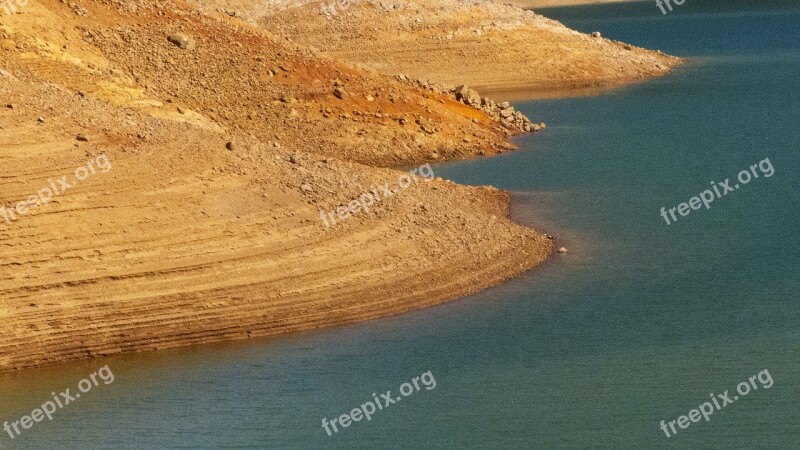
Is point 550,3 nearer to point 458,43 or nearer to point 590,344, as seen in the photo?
point 458,43

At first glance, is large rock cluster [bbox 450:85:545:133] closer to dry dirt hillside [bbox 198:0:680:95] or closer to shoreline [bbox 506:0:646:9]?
dry dirt hillside [bbox 198:0:680:95]

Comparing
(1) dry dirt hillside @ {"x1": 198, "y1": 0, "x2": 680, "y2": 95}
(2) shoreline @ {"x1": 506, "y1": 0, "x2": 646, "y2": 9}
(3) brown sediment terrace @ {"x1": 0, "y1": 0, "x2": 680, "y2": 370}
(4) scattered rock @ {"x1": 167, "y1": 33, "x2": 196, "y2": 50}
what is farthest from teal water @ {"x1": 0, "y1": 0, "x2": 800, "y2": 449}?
(2) shoreline @ {"x1": 506, "y1": 0, "x2": 646, "y2": 9}

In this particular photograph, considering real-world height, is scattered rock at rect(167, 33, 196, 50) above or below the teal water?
above

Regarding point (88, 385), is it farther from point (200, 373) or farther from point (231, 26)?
point (231, 26)

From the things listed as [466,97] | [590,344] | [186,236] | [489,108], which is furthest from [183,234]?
[489,108]

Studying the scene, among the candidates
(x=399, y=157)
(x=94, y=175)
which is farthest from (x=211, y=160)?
(x=399, y=157)

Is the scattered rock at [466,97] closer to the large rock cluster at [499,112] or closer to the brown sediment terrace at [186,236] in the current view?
the large rock cluster at [499,112]

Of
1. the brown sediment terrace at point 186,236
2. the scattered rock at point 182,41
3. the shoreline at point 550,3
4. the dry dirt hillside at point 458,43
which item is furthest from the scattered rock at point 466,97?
the shoreline at point 550,3

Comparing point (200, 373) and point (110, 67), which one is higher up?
point (110, 67)
